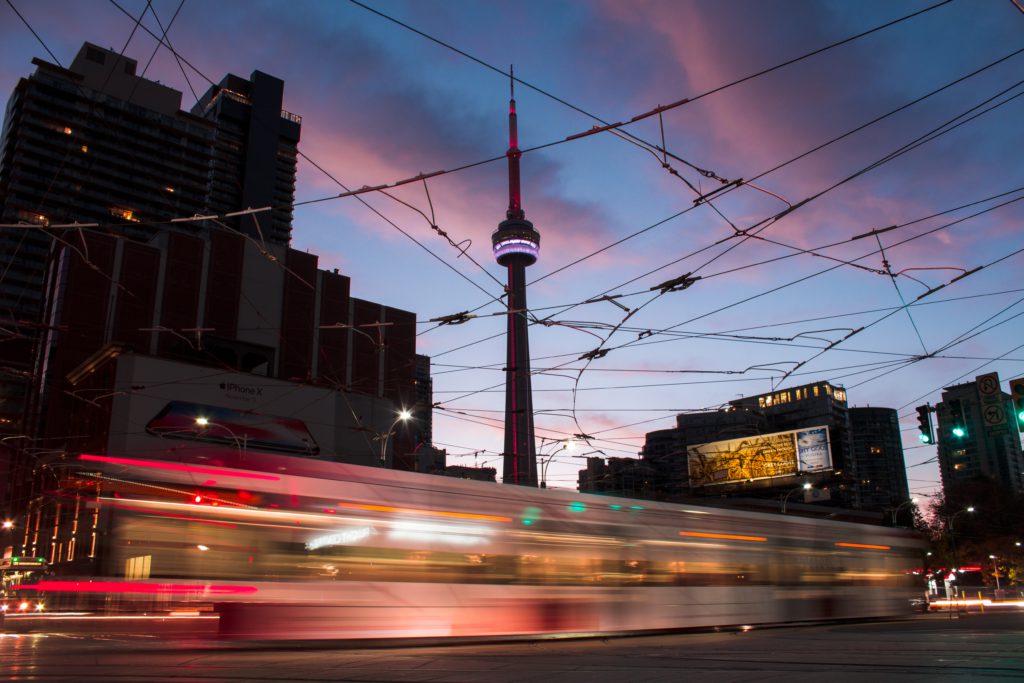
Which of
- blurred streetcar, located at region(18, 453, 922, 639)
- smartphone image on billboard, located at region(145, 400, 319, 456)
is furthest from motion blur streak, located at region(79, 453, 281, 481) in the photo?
smartphone image on billboard, located at region(145, 400, 319, 456)

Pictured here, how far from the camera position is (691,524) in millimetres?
17844

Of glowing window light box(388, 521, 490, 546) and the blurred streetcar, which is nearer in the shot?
the blurred streetcar

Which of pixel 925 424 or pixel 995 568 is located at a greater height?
pixel 925 424

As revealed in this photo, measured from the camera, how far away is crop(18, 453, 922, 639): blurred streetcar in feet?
36.6

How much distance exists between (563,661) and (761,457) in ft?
183

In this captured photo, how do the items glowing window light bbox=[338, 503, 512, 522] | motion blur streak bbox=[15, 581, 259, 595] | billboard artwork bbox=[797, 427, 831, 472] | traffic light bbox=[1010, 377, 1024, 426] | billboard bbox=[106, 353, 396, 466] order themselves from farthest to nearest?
billboard artwork bbox=[797, 427, 831, 472] < billboard bbox=[106, 353, 396, 466] < traffic light bbox=[1010, 377, 1024, 426] < glowing window light bbox=[338, 503, 512, 522] < motion blur streak bbox=[15, 581, 259, 595]

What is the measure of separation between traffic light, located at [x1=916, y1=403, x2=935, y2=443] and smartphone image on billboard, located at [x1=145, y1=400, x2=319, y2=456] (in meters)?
34.9

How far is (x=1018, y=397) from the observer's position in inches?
690

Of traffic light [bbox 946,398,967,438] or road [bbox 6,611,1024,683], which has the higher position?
traffic light [bbox 946,398,967,438]

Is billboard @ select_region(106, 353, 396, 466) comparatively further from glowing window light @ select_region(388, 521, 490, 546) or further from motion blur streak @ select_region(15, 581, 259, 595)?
motion blur streak @ select_region(15, 581, 259, 595)

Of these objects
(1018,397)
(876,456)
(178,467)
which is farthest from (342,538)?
(876,456)

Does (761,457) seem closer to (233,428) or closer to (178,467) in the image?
(233,428)

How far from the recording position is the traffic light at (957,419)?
1991 centimetres

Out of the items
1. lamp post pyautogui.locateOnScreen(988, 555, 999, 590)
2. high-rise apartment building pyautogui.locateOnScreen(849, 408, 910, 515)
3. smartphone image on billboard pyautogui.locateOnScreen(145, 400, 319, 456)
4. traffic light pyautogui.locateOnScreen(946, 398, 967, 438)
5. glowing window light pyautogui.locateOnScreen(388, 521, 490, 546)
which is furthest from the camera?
high-rise apartment building pyautogui.locateOnScreen(849, 408, 910, 515)
